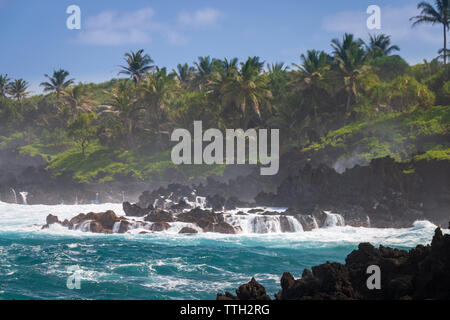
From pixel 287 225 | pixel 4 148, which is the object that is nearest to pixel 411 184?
pixel 287 225

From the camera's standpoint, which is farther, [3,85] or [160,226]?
[3,85]

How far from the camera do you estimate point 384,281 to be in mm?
13977

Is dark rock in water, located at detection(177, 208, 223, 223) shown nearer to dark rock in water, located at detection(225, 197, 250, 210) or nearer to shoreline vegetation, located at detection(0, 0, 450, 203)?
dark rock in water, located at detection(225, 197, 250, 210)

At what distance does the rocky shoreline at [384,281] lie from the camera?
12.6m

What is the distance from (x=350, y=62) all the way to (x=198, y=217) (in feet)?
95.5

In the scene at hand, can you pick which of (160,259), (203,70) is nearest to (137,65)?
(203,70)

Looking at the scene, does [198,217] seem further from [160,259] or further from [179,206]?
[160,259]

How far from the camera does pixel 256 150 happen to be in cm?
5672

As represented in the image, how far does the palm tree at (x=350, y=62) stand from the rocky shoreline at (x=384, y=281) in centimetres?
4016

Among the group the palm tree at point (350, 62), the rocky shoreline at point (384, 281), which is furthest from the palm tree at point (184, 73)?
the rocky shoreline at point (384, 281)

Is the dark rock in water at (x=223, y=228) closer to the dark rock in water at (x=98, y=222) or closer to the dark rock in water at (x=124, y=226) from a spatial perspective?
the dark rock in water at (x=124, y=226)

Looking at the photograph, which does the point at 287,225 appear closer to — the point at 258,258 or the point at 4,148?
the point at 258,258

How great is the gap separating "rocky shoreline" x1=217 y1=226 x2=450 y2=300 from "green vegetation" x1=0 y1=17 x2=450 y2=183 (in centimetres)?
2378
